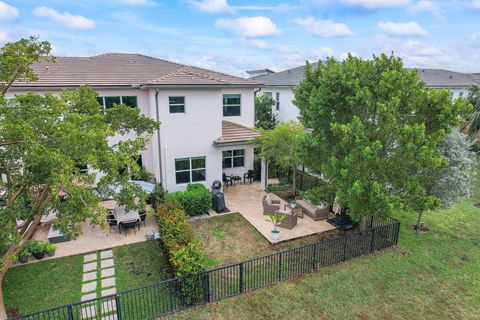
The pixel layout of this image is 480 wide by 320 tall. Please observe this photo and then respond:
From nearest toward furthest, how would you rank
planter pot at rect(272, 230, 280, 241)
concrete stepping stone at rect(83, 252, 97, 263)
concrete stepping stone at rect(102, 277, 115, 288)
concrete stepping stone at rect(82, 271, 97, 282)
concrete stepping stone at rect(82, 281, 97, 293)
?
1. concrete stepping stone at rect(82, 281, 97, 293)
2. concrete stepping stone at rect(102, 277, 115, 288)
3. concrete stepping stone at rect(82, 271, 97, 282)
4. concrete stepping stone at rect(83, 252, 97, 263)
5. planter pot at rect(272, 230, 280, 241)

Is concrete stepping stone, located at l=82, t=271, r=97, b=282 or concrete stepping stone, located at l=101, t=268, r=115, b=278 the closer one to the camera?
concrete stepping stone, located at l=82, t=271, r=97, b=282

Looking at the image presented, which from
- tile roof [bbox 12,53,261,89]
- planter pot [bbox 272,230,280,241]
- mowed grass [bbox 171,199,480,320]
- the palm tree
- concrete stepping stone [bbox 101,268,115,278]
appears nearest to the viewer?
mowed grass [bbox 171,199,480,320]

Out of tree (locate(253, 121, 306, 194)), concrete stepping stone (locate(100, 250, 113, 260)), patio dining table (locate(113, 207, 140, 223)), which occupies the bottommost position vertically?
concrete stepping stone (locate(100, 250, 113, 260))

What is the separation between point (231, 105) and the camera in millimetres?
20219

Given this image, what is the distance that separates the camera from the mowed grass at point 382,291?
28.5 feet

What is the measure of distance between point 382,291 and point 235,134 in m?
11.1

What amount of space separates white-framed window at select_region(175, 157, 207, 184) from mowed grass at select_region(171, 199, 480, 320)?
18.3 feet

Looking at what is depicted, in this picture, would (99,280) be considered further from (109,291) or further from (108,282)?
(109,291)

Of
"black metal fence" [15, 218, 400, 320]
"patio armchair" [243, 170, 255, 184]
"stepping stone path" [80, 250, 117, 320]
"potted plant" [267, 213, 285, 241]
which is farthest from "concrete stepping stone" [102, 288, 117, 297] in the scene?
"patio armchair" [243, 170, 255, 184]

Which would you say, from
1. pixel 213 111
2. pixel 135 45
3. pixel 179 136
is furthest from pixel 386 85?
pixel 135 45

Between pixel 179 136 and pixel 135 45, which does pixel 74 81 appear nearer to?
pixel 179 136

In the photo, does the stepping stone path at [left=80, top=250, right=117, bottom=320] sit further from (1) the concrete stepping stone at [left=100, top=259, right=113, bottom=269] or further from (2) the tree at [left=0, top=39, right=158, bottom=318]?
(2) the tree at [left=0, top=39, right=158, bottom=318]

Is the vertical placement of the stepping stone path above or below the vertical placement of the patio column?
below

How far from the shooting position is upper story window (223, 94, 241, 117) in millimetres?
19969
